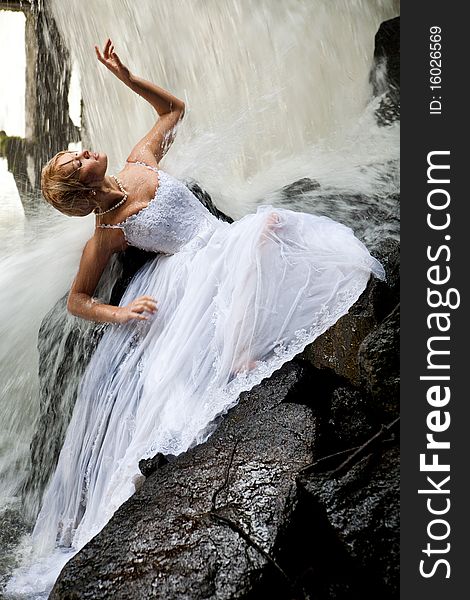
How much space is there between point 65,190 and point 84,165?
0.13 m

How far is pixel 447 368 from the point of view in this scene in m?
2.08

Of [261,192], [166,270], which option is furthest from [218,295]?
[261,192]

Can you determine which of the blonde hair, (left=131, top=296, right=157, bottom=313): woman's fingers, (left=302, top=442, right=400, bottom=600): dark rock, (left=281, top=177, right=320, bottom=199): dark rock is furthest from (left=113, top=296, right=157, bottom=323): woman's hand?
(left=281, top=177, right=320, bottom=199): dark rock

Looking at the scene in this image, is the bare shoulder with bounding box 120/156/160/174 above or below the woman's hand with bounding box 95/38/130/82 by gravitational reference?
below

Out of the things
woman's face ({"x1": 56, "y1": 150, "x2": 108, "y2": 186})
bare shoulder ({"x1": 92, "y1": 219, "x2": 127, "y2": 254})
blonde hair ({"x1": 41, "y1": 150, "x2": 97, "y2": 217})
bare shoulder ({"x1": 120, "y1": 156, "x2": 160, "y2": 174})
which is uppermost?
bare shoulder ({"x1": 120, "y1": 156, "x2": 160, "y2": 174})

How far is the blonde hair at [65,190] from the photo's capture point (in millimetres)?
2885

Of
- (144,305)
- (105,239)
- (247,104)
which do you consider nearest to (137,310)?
(144,305)

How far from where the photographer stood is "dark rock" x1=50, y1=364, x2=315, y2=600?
2.07 meters

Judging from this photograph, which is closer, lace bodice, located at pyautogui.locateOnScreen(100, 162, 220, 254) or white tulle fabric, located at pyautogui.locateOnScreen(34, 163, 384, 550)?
white tulle fabric, located at pyautogui.locateOnScreen(34, 163, 384, 550)

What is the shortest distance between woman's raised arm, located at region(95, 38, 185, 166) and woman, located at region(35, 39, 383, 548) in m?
0.02

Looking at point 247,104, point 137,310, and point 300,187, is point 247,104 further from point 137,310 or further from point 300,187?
point 137,310

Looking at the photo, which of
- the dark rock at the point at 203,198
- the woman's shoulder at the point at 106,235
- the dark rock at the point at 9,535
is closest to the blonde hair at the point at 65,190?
the woman's shoulder at the point at 106,235

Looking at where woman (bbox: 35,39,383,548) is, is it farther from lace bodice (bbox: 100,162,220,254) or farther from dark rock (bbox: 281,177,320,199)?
dark rock (bbox: 281,177,320,199)

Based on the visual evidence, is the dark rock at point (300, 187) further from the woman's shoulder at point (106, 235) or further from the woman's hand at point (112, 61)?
the woman's shoulder at point (106, 235)
